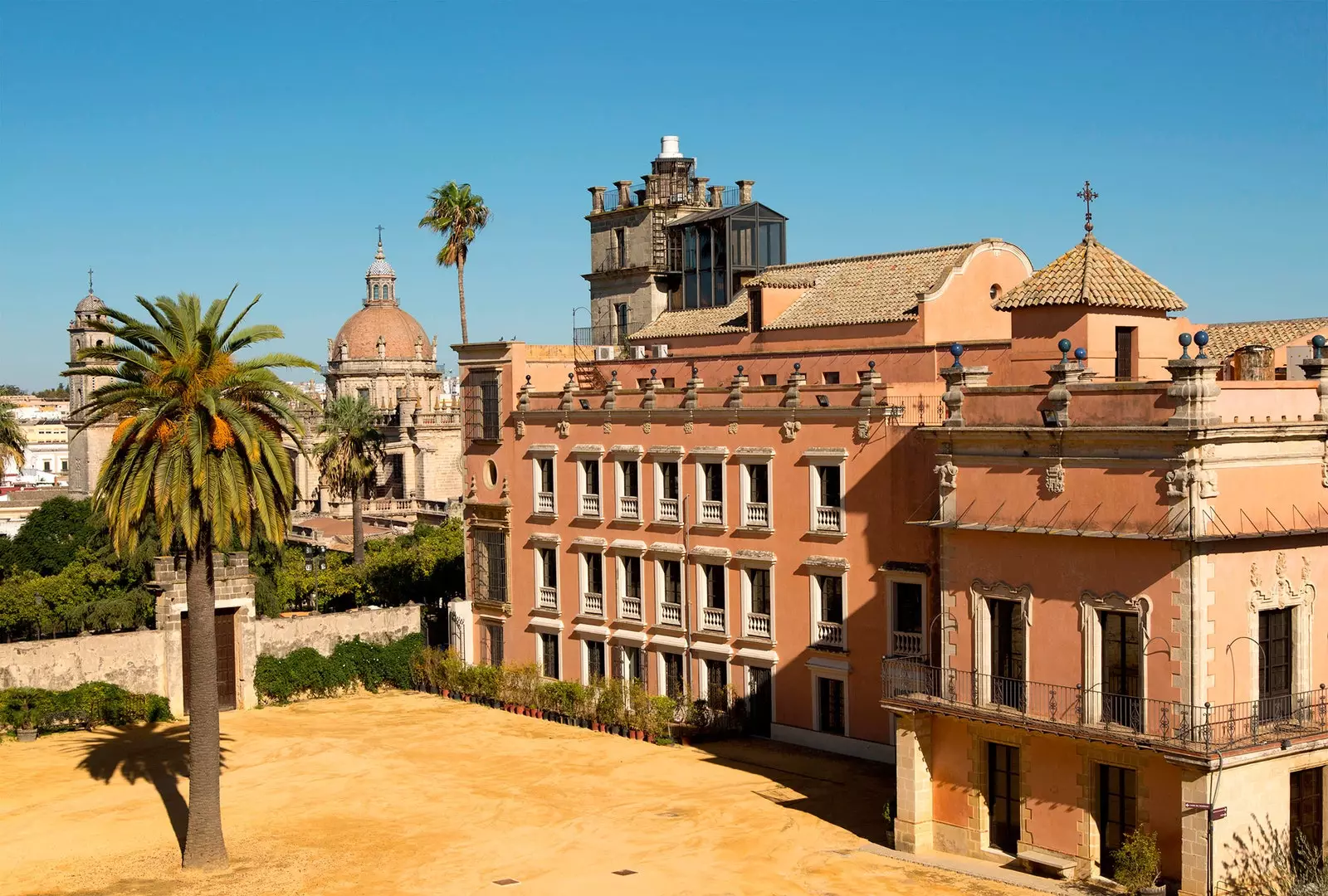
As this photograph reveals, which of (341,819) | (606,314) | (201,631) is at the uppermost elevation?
(606,314)

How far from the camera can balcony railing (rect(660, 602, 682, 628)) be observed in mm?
46625

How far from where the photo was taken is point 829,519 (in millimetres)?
42000

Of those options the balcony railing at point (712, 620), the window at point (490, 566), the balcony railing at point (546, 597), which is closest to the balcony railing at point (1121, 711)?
the balcony railing at point (712, 620)

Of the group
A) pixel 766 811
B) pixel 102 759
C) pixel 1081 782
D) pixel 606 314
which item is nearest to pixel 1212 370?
pixel 1081 782

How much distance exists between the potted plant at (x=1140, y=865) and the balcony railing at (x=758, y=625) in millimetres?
16104

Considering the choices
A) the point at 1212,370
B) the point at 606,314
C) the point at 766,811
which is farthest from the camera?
the point at 606,314

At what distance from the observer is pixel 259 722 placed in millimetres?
49344

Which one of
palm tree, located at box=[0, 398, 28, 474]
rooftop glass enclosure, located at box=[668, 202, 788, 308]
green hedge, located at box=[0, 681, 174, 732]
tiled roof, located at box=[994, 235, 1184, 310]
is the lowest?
green hedge, located at box=[0, 681, 174, 732]

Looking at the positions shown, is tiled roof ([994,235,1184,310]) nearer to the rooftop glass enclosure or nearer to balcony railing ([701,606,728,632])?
balcony railing ([701,606,728,632])

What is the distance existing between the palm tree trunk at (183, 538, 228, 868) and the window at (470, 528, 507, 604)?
19935mm

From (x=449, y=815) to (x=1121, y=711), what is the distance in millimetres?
17032

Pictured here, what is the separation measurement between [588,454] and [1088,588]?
2243 centimetres

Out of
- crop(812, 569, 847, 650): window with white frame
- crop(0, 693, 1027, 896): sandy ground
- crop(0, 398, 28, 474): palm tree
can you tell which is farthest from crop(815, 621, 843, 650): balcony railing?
crop(0, 398, 28, 474): palm tree

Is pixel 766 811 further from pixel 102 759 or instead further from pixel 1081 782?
pixel 102 759
